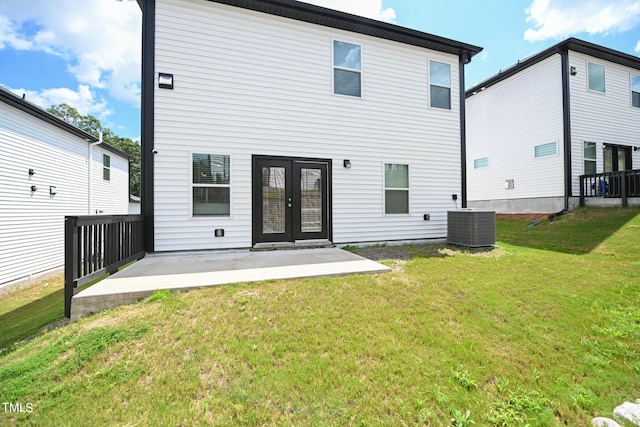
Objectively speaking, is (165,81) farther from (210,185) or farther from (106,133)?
(106,133)

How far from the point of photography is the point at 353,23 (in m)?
6.36

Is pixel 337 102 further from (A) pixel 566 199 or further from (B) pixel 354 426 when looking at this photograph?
(A) pixel 566 199

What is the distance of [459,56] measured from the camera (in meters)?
7.53

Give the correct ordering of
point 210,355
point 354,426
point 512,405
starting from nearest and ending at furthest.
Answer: point 354,426 < point 512,405 < point 210,355

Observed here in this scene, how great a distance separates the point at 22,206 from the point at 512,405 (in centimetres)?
1195

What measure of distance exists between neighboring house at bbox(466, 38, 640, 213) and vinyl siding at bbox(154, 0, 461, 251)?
556 centimetres

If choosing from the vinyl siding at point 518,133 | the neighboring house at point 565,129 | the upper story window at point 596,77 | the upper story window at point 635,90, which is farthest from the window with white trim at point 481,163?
the upper story window at point 635,90

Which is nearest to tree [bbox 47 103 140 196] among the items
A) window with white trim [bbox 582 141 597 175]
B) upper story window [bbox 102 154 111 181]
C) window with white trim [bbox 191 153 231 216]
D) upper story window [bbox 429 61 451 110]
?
upper story window [bbox 102 154 111 181]

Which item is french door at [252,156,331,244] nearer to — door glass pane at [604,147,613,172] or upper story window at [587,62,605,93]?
upper story window at [587,62,605,93]

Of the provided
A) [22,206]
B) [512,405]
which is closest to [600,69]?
[512,405]

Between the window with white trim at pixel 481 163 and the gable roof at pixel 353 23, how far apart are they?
6.64 meters

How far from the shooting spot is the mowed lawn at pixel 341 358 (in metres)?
1.75

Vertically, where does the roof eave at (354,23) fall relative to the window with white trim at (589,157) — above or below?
above

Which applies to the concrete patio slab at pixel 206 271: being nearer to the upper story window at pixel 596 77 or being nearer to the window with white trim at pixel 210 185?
the window with white trim at pixel 210 185
